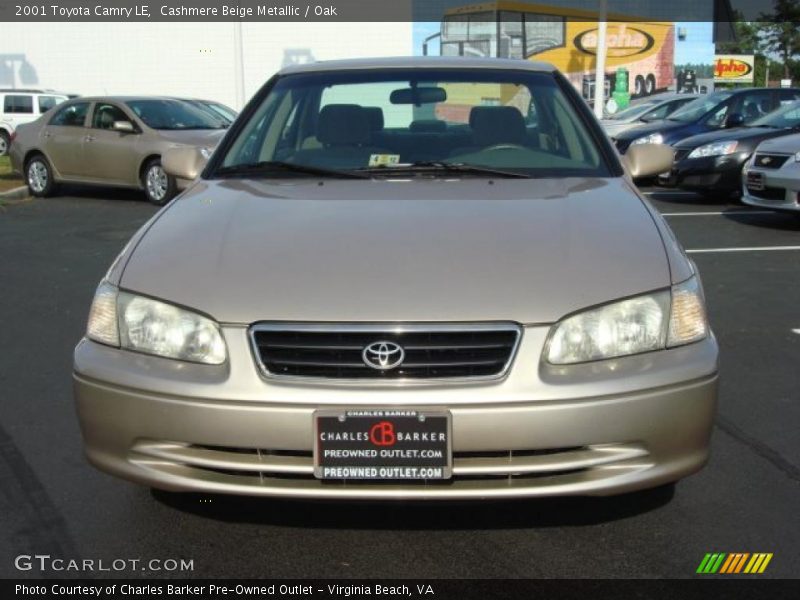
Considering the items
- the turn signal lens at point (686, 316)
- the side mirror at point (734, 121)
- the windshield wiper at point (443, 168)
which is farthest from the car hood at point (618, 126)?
the turn signal lens at point (686, 316)

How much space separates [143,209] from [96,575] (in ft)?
34.4

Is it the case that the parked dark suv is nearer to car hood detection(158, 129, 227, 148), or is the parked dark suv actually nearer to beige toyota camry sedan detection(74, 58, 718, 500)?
car hood detection(158, 129, 227, 148)

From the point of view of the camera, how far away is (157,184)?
43.0 ft

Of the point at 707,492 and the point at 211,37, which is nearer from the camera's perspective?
the point at 707,492

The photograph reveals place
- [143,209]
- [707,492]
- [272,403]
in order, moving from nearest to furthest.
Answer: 1. [272,403]
2. [707,492]
3. [143,209]

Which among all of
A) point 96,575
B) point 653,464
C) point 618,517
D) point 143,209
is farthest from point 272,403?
point 143,209

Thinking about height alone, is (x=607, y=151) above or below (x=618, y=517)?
above

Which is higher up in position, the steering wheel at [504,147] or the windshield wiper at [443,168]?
the steering wheel at [504,147]

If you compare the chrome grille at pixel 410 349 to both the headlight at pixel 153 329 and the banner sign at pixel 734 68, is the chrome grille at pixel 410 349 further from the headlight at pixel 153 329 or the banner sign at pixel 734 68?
the banner sign at pixel 734 68

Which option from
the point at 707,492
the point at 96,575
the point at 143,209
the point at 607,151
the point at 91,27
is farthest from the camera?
the point at 91,27

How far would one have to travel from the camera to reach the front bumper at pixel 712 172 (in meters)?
12.0

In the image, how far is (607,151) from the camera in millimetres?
3971

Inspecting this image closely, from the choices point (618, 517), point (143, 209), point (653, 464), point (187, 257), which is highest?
point (187, 257)

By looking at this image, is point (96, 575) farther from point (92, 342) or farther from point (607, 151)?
point (607, 151)
